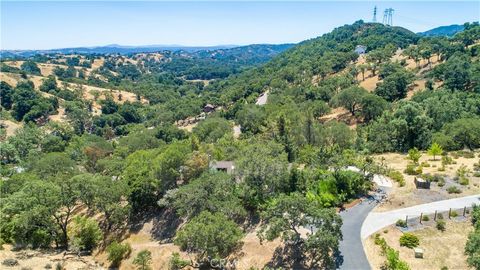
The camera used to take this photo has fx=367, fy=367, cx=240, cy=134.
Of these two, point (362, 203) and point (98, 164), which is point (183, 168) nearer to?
point (362, 203)

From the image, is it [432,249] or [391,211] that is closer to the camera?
[432,249]

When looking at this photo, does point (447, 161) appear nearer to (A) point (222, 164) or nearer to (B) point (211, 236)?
(A) point (222, 164)

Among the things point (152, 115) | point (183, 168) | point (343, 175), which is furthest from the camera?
point (152, 115)

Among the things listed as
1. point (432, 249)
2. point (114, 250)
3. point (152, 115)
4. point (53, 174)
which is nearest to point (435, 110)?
point (432, 249)

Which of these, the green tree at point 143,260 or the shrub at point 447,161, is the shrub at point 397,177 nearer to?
the shrub at point 447,161

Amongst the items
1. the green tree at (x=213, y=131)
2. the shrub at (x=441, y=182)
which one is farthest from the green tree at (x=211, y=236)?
the green tree at (x=213, y=131)

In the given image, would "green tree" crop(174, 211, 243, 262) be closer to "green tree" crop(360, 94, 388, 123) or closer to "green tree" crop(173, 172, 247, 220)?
"green tree" crop(173, 172, 247, 220)
